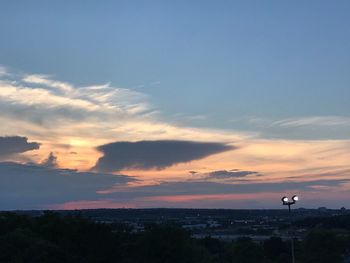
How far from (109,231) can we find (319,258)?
21547 millimetres

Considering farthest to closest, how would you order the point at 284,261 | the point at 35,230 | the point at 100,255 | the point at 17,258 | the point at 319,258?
the point at 284,261, the point at 319,258, the point at 35,230, the point at 100,255, the point at 17,258

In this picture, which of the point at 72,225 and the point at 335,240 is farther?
the point at 335,240

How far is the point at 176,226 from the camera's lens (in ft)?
177

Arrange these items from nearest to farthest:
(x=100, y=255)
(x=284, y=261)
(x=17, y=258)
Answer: (x=17, y=258) < (x=100, y=255) < (x=284, y=261)

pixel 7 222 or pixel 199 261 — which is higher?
pixel 7 222

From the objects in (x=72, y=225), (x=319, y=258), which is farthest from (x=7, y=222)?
(x=319, y=258)

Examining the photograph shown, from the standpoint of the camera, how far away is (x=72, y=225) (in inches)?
2098

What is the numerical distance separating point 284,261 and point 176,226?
77.7 ft

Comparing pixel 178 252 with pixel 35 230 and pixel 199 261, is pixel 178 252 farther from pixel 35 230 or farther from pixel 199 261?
pixel 35 230

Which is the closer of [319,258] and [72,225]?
[72,225]

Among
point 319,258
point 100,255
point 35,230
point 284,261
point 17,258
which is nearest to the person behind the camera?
point 17,258

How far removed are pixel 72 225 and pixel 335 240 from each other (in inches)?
1021

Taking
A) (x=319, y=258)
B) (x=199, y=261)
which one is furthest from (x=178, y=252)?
(x=319, y=258)

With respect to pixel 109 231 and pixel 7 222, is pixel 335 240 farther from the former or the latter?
pixel 7 222
